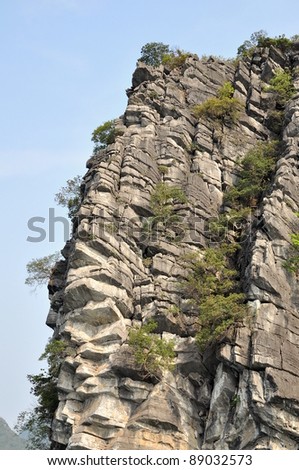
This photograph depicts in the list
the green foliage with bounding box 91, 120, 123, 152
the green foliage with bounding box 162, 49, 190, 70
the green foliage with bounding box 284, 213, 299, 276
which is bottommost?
the green foliage with bounding box 284, 213, 299, 276

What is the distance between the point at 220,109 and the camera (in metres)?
39.4

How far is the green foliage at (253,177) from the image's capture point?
34.5m

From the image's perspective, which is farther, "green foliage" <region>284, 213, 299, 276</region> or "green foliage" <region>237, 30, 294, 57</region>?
"green foliage" <region>237, 30, 294, 57</region>

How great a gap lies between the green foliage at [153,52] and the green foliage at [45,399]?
23.3 metres

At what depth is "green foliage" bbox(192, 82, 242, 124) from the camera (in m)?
39.2

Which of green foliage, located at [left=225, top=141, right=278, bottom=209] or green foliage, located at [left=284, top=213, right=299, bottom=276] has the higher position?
green foliage, located at [left=225, top=141, right=278, bottom=209]

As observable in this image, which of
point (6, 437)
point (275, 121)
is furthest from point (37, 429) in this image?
point (6, 437)

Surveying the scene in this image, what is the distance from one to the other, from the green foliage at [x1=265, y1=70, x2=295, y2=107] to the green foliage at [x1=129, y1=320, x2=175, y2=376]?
18777 mm

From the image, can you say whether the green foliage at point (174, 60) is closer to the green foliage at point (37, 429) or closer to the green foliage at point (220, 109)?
the green foliage at point (220, 109)

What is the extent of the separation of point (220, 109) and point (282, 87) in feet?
14.8

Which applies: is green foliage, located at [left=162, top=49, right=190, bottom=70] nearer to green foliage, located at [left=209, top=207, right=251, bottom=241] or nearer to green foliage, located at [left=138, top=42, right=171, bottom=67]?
green foliage, located at [left=138, top=42, right=171, bottom=67]

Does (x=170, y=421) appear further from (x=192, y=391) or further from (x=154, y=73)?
(x=154, y=73)

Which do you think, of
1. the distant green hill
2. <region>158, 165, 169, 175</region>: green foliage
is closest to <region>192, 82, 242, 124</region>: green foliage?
<region>158, 165, 169, 175</region>: green foliage
